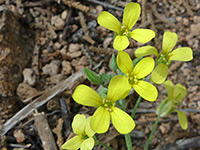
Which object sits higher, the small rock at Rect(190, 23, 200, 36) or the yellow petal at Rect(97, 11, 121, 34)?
the yellow petal at Rect(97, 11, 121, 34)

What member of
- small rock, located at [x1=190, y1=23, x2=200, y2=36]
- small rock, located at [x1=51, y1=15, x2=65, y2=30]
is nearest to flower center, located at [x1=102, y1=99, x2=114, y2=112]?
small rock, located at [x1=51, y1=15, x2=65, y2=30]

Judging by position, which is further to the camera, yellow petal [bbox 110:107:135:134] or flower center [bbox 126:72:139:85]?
flower center [bbox 126:72:139:85]

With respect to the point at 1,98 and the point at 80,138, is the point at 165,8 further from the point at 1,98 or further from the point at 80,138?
the point at 1,98

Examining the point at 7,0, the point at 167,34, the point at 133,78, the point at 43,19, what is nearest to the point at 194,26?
the point at 167,34

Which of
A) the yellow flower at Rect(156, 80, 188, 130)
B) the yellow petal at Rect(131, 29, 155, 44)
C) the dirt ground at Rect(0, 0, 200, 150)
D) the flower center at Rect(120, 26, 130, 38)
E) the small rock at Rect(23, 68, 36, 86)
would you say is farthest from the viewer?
the small rock at Rect(23, 68, 36, 86)

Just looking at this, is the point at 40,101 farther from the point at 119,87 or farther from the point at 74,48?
the point at 119,87

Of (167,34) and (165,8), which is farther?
(165,8)

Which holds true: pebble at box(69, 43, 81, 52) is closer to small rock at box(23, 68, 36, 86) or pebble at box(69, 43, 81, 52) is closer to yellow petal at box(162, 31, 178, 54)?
small rock at box(23, 68, 36, 86)
